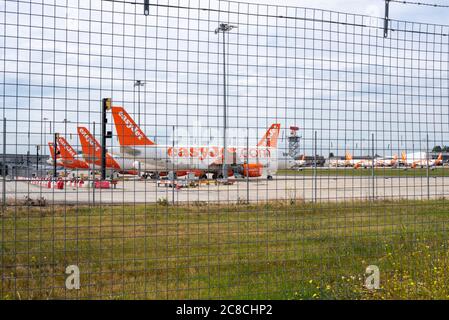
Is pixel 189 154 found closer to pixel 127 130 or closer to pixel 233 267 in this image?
pixel 127 130

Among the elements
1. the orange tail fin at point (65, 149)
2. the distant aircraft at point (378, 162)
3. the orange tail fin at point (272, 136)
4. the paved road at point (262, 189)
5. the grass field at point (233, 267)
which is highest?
the orange tail fin at point (272, 136)

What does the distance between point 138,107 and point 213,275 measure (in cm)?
222

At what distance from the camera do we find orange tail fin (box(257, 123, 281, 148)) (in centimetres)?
559

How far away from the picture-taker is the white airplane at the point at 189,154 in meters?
4.99

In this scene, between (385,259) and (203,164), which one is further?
(385,259)

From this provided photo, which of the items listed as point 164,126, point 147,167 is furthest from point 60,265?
point 164,126

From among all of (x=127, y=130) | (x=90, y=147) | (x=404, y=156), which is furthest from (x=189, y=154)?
(x=404, y=156)

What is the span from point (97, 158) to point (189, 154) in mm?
993

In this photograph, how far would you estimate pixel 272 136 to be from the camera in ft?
18.7

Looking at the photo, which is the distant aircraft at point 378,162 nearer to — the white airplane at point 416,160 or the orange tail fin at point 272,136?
the white airplane at point 416,160

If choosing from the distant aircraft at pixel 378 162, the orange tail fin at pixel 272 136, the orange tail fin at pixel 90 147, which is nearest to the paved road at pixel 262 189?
the distant aircraft at pixel 378 162

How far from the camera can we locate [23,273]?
231 inches

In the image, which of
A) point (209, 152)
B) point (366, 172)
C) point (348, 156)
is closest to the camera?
point (209, 152)
